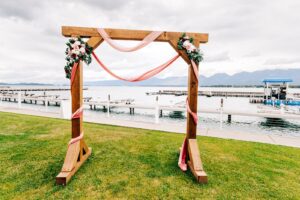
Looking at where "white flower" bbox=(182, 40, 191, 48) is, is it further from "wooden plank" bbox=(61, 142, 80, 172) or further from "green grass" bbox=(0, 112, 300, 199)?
"wooden plank" bbox=(61, 142, 80, 172)

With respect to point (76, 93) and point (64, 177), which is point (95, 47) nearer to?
point (76, 93)

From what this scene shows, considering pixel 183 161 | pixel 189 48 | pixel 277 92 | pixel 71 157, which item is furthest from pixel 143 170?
pixel 277 92

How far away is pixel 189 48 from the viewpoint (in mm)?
3951

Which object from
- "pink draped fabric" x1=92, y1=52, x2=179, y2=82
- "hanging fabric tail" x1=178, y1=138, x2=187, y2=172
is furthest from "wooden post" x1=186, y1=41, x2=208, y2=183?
"pink draped fabric" x1=92, y1=52, x2=179, y2=82

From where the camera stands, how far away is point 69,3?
31.2 ft

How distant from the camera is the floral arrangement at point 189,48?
3956 mm

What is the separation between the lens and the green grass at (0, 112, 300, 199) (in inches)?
129

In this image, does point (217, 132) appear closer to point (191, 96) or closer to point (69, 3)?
point (191, 96)

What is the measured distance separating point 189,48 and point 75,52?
2.28 metres

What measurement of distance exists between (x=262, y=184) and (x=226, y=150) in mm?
1678

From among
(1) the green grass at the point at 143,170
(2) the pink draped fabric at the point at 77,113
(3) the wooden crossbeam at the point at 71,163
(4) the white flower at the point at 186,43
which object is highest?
(4) the white flower at the point at 186,43

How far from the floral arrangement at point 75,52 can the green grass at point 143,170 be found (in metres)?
2.19

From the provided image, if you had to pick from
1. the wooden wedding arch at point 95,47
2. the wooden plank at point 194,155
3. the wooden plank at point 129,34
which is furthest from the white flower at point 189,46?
the wooden plank at point 194,155

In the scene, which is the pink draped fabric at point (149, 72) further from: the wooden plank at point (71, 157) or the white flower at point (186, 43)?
the wooden plank at point (71, 157)
